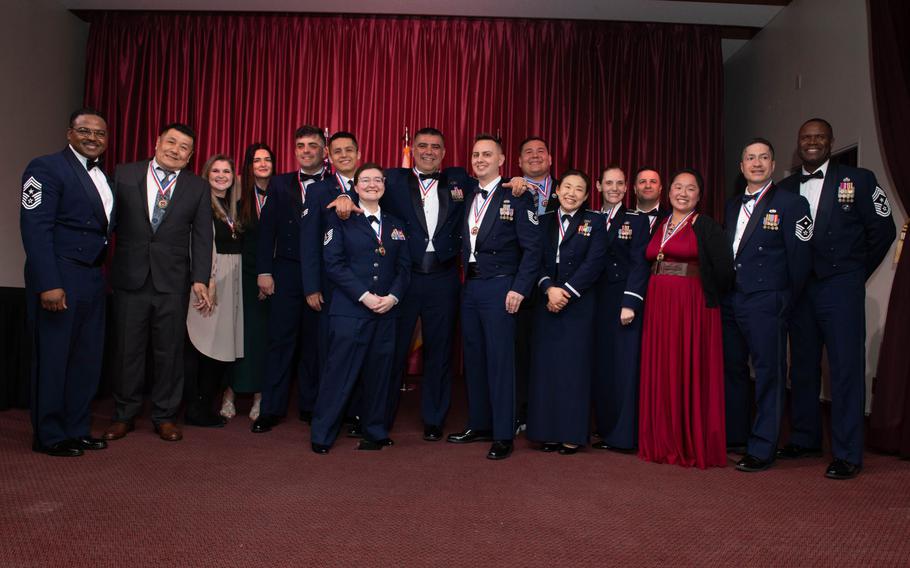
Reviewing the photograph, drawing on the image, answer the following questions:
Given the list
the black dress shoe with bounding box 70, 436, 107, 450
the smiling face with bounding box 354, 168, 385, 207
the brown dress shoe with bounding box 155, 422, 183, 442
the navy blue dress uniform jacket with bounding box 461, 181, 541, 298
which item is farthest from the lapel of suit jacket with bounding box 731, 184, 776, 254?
the black dress shoe with bounding box 70, 436, 107, 450

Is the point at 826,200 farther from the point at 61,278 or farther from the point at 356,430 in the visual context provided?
the point at 61,278

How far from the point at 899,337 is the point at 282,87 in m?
5.69

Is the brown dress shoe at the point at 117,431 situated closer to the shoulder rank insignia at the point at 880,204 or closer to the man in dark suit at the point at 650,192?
the man in dark suit at the point at 650,192

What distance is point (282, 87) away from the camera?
279 inches

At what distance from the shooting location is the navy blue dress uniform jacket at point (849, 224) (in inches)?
144

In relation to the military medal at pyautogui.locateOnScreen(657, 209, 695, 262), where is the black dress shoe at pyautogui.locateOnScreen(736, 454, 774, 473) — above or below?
below

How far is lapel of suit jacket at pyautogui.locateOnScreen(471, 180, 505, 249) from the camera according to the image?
12.6ft

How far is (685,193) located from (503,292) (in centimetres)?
108

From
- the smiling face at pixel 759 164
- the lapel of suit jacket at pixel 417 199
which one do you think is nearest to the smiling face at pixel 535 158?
the lapel of suit jacket at pixel 417 199

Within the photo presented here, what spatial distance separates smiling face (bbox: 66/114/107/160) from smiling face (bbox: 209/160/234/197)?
0.80 metres

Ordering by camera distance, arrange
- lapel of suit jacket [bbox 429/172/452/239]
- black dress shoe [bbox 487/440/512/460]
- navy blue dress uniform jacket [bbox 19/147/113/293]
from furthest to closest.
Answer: lapel of suit jacket [bbox 429/172/452/239], black dress shoe [bbox 487/440/512/460], navy blue dress uniform jacket [bbox 19/147/113/293]

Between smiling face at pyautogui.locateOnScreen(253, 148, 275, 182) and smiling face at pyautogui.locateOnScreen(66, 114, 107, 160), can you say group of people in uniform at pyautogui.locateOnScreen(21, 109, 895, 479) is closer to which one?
smiling face at pyautogui.locateOnScreen(66, 114, 107, 160)

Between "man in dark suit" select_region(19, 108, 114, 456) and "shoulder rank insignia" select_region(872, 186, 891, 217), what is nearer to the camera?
"man in dark suit" select_region(19, 108, 114, 456)

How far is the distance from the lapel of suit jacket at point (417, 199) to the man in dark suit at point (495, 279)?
0.74 ft
